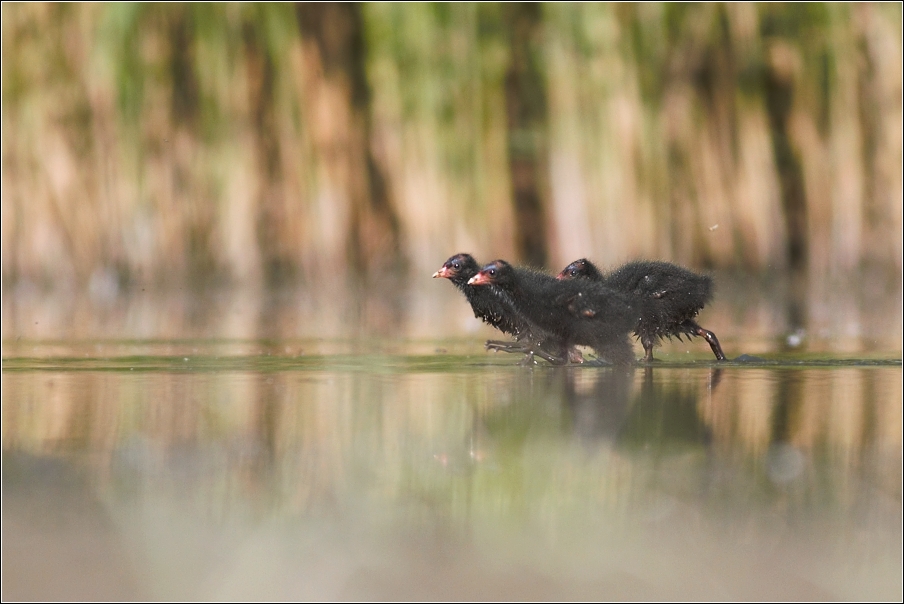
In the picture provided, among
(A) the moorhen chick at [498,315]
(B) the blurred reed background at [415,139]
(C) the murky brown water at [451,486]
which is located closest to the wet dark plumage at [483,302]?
(A) the moorhen chick at [498,315]

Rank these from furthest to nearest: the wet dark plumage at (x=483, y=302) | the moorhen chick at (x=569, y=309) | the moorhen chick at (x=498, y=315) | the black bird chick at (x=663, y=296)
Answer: the wet dark plumage at (x=483, y=302)
the black bird chick at (x=663, y=296)
the moorhen chick at (x=498, y=315)
the moorhen chick at (x=569, y=309)

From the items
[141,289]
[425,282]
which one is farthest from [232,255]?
[425,282]

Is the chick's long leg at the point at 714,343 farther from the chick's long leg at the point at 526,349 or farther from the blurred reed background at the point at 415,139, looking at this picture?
the blurred reed background at the point at 415,139

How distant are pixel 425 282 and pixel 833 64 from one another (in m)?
3.25

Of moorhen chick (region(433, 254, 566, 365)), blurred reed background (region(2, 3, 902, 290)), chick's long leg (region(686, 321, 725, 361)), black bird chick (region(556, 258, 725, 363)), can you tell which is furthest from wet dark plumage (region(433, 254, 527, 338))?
blurred reed background (region(2, 3, 902, 290))

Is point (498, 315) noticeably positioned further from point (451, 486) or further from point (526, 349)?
point (451, 486)

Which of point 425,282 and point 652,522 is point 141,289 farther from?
point 652,522

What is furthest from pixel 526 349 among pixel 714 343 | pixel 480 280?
pixel 714 343

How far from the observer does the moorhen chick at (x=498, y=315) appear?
14.1ft

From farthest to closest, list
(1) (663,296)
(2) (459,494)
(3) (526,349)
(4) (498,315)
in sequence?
(4) (498,315) → (1) (663,296) → (3) (526,349) → (2) (459,494)

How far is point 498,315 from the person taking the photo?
4645 millimetres

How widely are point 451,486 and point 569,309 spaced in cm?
232

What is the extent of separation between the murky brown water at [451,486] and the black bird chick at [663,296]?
756 mm

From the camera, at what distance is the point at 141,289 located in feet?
29.0
